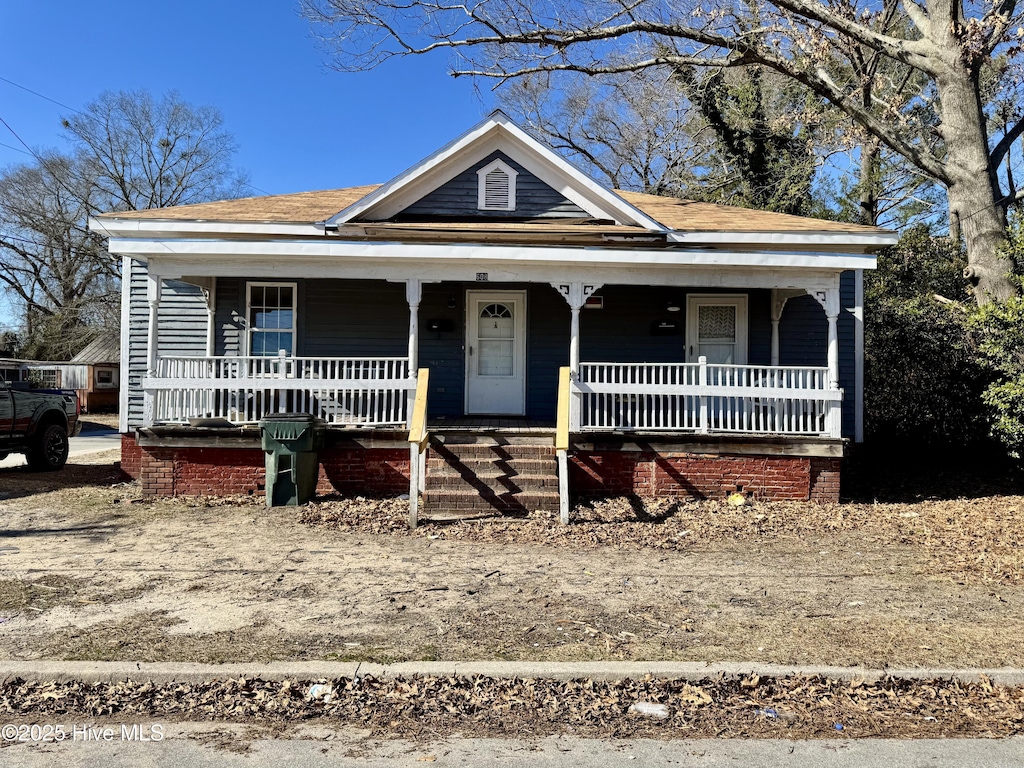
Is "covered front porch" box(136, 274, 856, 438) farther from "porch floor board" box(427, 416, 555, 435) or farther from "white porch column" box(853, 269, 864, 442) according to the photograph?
"porch floor board" box(427, 416, 555, 435)

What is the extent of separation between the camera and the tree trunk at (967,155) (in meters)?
12.2

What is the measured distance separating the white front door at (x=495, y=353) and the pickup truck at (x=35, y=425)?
24.4ft

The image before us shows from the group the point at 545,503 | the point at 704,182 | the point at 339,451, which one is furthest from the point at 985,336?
the point at 704,182

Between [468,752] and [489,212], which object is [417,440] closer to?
[489,212]

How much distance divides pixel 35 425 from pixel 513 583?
10230 millimetres

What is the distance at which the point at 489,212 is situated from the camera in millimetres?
11383

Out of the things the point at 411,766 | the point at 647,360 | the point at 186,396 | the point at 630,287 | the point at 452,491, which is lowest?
the point at 411,766

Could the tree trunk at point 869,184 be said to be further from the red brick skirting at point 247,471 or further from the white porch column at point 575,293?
the red brick skirting at point 247,471

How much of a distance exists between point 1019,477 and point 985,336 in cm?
261

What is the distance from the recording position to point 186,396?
9.68 m

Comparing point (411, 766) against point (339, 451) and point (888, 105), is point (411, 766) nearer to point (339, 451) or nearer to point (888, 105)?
point (339, 451)

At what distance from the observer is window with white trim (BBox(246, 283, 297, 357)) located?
11695 mm

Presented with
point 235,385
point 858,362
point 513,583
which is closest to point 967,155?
point 858,362

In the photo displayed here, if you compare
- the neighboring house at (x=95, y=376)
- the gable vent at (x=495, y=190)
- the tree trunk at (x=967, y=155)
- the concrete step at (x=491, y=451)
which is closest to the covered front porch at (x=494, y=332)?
A: the gable vent at (x=495, y=190)
